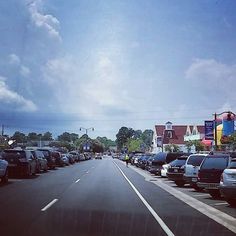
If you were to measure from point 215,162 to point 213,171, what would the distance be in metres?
0.43

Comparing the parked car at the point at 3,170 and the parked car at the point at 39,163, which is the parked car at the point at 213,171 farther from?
the parked car at the point at 39,163

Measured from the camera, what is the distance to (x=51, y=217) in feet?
44.3

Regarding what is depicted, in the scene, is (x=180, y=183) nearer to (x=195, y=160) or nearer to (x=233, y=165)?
(x=195, y=160)

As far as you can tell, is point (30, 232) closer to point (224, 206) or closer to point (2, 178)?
point (224, 206)

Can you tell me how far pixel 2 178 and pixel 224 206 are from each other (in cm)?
1392

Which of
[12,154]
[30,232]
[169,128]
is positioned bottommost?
[30,232]

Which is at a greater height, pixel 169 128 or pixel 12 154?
pixel 169 128

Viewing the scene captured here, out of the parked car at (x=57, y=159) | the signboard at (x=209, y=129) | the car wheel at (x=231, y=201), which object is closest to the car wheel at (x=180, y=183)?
the car wheel at (x=231, y=201)

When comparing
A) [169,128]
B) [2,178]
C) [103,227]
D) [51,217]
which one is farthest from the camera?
[169,128]

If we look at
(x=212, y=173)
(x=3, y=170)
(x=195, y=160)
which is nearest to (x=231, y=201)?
(x=212, y=173)

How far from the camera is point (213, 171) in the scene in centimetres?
2025

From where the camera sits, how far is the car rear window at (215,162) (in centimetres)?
2028

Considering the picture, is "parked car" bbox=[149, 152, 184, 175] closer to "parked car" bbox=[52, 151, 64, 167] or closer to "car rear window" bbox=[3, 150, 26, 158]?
"car rear window" bbox=[3, 150, 26, 158]

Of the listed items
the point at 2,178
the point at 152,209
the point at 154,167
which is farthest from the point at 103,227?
the point at 154,167
